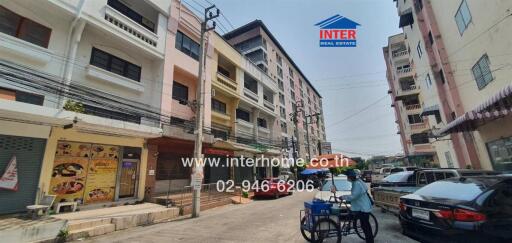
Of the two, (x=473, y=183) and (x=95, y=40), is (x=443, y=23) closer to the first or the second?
(x=473, y=183)

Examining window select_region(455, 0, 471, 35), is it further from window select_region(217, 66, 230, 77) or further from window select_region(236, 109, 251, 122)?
window select_region(236, 109, 251, 122)

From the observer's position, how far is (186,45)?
55.6 ft

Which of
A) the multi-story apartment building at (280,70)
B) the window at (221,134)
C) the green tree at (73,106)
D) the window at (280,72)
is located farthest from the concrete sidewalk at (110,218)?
the window at (280,72)

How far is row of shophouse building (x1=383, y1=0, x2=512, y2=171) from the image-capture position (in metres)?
9.49

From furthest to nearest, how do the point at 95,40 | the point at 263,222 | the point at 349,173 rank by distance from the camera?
the point at 95,40 < the point at 263,222 < the point at 349,173

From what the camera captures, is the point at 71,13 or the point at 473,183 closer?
the point at 473,183

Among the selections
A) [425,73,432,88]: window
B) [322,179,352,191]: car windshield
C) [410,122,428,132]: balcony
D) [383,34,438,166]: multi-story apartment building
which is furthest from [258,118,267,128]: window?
[410,122,428,132]: balcony

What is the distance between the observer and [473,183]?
4.79 m

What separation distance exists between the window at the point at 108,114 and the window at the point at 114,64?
2167mm

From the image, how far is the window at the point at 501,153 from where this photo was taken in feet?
34.6

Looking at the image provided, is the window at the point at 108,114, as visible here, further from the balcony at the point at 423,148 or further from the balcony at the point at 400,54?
the balcony at the point at 400,54

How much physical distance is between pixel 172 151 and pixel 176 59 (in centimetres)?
580

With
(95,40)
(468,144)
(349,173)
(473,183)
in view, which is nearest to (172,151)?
(95,40)

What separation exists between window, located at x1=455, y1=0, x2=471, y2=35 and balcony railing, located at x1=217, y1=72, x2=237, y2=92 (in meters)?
15.3
